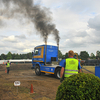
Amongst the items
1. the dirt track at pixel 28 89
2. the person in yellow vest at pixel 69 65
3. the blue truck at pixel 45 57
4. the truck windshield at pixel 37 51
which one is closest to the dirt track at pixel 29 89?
the dirt track at pixel 28 89

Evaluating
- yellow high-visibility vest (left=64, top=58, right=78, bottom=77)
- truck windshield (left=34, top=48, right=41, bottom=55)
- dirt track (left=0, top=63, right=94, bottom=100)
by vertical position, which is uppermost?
truck windshield (left=34, top=48, right=41, bottom=55)

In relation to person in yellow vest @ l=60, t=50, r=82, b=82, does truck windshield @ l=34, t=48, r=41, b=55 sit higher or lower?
higher

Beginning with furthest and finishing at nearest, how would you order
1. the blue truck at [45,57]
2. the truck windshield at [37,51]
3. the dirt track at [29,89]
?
1. the truck windshield at [37,51]
2. the blue truck at [45,57]
3. the dirt track at [29,89]

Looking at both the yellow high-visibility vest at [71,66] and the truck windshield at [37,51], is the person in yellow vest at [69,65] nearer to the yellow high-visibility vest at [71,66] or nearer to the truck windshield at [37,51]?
the yellow high-visibility vest at [71,66]

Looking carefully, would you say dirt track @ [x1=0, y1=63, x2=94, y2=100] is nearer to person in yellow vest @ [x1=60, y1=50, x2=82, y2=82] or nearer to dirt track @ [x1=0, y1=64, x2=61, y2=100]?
dirt track @ [x1=0, y1=64, x2=61, y2=100]

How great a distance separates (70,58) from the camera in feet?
15.0

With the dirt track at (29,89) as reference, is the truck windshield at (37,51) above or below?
above

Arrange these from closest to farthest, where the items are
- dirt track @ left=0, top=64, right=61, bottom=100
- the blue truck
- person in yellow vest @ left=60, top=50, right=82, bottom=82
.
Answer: person in yellow vest @ left=60, top=50, right=82, bottom=82 → dirt track @ left=0, top=64, right=61, bottom=100 → the blue truck

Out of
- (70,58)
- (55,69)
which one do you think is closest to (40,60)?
(55,69)

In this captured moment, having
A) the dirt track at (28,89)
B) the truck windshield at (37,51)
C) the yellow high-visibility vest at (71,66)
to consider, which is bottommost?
the dirt track at (28,89)

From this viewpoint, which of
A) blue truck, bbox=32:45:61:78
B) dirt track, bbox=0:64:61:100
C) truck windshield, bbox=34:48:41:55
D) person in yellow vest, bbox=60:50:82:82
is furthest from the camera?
truck windshield, bbox=34:48:41:55

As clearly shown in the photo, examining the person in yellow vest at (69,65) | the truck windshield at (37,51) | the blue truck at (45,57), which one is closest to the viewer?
the person in yellow vest at (69,65)

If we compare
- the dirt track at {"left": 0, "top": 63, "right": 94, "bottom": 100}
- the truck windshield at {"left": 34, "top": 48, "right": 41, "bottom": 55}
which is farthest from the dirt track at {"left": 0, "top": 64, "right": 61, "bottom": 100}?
the truck windshield at {"left": 34, "top": 48, "right": 41, "bottom": 55}

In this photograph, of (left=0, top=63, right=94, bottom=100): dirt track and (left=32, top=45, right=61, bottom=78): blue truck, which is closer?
(left=0, top=63, right=94, bottom=100): dirt track
